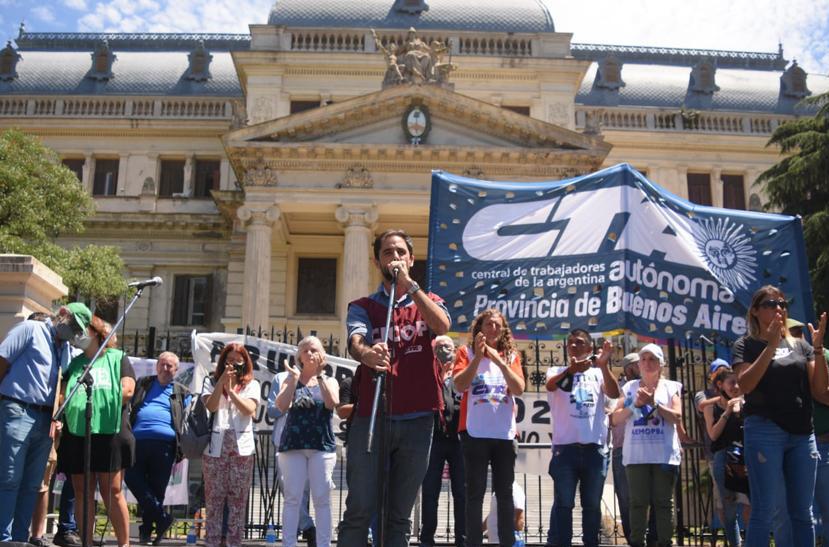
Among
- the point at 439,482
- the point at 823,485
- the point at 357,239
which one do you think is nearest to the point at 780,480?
the point at 823,485

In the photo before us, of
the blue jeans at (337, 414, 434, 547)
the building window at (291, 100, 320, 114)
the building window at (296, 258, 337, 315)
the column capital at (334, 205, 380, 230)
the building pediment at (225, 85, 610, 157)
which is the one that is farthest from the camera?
the building window at (291, 100, 320, 114)

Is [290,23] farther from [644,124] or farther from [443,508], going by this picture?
[443,508]

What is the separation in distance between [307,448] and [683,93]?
35.4 metres

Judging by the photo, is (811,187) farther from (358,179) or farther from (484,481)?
(484,481)

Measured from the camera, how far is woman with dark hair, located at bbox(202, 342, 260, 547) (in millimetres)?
8109

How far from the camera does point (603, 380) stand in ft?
28.0

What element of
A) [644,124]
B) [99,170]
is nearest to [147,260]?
[99,170]

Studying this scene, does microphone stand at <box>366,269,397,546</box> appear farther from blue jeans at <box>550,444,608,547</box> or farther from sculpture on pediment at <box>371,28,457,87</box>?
sculpture on pediment at <box>371,28,457,87</box>

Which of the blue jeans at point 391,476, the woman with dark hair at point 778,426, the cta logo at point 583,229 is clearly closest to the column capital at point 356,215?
the cta logo at point 583,229

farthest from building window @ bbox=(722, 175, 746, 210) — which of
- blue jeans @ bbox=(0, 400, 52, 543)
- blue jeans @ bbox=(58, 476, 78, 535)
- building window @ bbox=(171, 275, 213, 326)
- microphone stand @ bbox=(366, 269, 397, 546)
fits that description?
microphone stand @ bbox=(366, 269, 397, 546)

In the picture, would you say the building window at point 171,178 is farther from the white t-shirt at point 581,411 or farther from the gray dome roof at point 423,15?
the white t-shirt at point 581,411

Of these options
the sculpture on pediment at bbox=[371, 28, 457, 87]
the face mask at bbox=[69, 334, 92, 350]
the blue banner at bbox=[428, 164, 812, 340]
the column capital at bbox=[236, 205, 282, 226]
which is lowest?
the face mask at bbox=[69, 334, 92, 350]

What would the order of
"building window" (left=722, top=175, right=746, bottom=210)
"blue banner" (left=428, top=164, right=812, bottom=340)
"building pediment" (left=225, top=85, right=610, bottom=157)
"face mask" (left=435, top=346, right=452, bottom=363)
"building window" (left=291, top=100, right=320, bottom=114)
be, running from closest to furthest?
"face mask" (left=435, top=346, right=452, bottom=363) → "blue banner" (left=428, top=164, right=812, bottom=340) → "building pediment" (left=225, top=85, right=610, bottom=157) → "building window" (left=291, top=100, right=320, bottom=114) → "building window" (left=722, top=175, right=746, bottom=210)

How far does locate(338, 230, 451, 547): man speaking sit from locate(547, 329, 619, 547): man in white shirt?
284 cm
